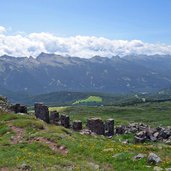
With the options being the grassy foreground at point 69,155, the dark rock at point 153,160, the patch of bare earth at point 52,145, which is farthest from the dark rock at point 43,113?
the dark rock at point 153,160

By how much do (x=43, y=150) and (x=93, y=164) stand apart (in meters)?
11.4

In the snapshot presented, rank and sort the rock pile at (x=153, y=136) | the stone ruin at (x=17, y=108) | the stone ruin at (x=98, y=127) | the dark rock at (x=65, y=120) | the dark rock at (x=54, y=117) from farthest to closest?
the dark rock at (x=54, y=117), the stone ruin at (x=17, y=108), the dark rock at (x=65, y=120), the stone ruin at (x=98, y=127), the rock pile at (x=153, y=136)

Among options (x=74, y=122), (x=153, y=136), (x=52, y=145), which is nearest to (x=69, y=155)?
(x=52, y=145)

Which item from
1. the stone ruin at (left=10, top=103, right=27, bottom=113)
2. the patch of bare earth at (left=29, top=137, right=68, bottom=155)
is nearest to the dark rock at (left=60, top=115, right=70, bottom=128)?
the stone ruin at (left=10, top=103, right=27, bottom=113)

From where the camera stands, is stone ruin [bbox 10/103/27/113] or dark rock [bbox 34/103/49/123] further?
stone ruin [bbox 10/103/27/113]

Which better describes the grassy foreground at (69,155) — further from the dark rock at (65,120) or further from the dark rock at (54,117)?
the dark rock at (54,117)

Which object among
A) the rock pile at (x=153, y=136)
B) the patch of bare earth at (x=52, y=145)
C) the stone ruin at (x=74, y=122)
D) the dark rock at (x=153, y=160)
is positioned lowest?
the rock pile at (x=153, y=136)

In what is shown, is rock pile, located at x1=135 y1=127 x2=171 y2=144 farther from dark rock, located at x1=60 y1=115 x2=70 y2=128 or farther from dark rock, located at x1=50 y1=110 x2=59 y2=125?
dark rock, located at x1=50 y1=110 x2=59 y2=125

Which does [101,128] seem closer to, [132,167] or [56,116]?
[56,116]

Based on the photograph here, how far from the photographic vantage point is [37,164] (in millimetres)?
38188

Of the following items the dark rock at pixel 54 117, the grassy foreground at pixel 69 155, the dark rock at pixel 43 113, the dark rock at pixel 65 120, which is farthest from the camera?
the dark rock at pixel 54 117

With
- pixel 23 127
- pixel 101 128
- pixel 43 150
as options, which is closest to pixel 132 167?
pixel 43 150

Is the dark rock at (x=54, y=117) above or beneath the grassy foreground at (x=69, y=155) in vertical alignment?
Result: beneath

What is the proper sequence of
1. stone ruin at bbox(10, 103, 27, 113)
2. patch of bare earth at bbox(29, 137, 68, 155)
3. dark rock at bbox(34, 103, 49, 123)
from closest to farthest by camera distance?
patch of bare earth at bbox(29, 137, 68, 155), dark rock at bbox(34, 103, 49, 123), stone ruin at bbox(10, 103, 27, 113)
